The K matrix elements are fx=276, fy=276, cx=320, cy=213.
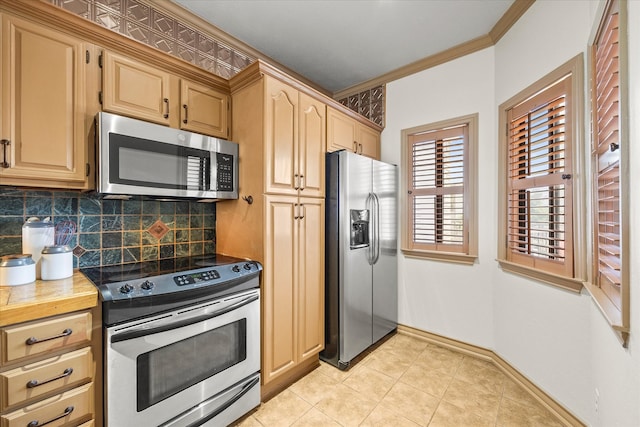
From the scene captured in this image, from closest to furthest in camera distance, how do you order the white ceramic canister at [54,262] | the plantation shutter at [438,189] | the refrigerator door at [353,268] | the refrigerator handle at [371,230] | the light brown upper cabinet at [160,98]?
the white ceramic canister at [54,262]
the light brown upper cabinet at [160,98]
the refrigerator door at [353,268]
the refrigerator handle at [371,230]
the plantation shutter at [438,189]

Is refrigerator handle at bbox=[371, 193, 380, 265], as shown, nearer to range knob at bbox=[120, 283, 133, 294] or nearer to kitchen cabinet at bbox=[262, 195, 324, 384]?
kitchen cabinet at bbox=[262, 195, 324, 384]

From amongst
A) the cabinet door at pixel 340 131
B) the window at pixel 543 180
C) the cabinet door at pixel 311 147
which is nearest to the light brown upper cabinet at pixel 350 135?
the cabinet door at pixel 340 131

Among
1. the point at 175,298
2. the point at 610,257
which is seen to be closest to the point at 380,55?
the point at 610,257

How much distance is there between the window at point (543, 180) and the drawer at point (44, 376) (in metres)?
2.62

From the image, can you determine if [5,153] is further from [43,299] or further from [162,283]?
[162,283]

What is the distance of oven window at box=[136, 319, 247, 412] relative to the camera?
4.48 ft

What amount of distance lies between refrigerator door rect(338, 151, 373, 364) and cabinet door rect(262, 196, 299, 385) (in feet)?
1.40

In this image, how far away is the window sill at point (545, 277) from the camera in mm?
1660

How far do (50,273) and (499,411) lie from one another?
2.78 m

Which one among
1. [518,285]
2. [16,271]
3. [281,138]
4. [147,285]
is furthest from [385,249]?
[16,271]

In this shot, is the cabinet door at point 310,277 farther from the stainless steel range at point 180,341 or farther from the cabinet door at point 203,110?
the cabinet door at point 203,110

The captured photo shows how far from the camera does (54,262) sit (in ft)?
4.59

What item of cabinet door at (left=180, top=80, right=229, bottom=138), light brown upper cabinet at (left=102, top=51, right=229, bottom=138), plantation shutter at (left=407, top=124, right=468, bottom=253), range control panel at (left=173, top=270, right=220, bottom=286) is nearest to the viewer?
range control panel at (left=173, top=270, right=220, bottom=286)

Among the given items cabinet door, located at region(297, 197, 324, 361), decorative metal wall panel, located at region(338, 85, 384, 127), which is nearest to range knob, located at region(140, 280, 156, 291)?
cabinet door, located at region(297, 197, 324, 361)
